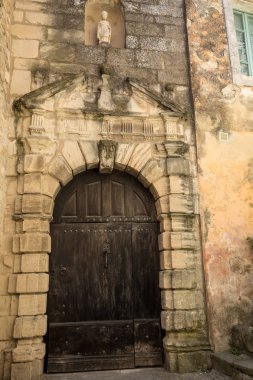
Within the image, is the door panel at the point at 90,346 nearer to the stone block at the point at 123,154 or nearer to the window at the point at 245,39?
the stone block at the point at 123,154

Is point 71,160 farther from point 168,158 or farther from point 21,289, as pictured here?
point 21,289

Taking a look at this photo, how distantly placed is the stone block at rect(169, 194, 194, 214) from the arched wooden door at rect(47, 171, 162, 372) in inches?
13.3

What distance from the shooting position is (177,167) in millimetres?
4613

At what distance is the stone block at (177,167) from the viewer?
4594 mm

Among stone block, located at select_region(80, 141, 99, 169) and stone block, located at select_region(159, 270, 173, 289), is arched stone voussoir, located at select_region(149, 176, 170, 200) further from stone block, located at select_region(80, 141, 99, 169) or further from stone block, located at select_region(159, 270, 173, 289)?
stone block, located at select_region(159, 270, 173, 289)

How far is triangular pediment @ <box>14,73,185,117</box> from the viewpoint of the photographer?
4.52m

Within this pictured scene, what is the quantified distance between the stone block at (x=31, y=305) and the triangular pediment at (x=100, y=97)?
87.7 inches

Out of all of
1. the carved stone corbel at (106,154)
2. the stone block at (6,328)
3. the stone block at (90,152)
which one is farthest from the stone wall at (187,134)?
the carved stone corbel at (106,154)

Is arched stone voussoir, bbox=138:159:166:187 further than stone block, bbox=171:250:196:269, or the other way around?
arched stone voussoir, bbox=138:159:166:187

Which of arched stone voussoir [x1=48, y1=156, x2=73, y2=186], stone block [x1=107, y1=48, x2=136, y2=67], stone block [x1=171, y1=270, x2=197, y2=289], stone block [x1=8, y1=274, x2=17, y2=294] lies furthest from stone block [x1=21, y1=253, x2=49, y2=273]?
stone block [x1=107, y1=48, x2=136, y2=67]

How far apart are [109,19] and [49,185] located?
282 centimetres

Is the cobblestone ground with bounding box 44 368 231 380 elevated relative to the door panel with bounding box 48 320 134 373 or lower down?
lower down

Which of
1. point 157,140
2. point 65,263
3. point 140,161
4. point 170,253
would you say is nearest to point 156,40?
point 157,140

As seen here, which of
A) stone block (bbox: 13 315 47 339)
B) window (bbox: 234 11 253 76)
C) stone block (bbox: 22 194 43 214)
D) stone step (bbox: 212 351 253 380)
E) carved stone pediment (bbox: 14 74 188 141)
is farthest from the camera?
window (bbox: 234 11 253 76)
